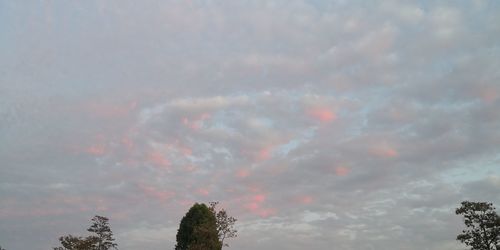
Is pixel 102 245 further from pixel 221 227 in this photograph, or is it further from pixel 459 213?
pixel 459 213

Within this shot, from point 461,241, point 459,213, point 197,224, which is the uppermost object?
point 197,224

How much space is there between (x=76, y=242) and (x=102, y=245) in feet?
78.0

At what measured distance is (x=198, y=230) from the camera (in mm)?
80250

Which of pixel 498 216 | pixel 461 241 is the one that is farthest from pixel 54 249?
pixel 498 216

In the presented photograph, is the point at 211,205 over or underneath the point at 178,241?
over

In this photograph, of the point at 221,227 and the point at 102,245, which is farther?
the point at 102,245

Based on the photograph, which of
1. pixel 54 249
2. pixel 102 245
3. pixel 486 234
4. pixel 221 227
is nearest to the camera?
pixel 486 234

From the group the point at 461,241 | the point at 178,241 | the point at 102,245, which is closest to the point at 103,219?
the point at 102,245

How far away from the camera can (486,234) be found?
63031mm

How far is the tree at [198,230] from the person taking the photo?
78812 millimetres

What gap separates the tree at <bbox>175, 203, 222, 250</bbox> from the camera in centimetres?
7881

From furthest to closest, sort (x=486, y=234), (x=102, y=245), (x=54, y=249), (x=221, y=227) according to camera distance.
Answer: (x=102, y=245)
(x=221, y=227)
(x=54, y=249)
(x=486, y=234)

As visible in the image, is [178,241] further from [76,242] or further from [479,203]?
[479,203]

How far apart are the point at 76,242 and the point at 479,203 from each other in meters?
65.8
